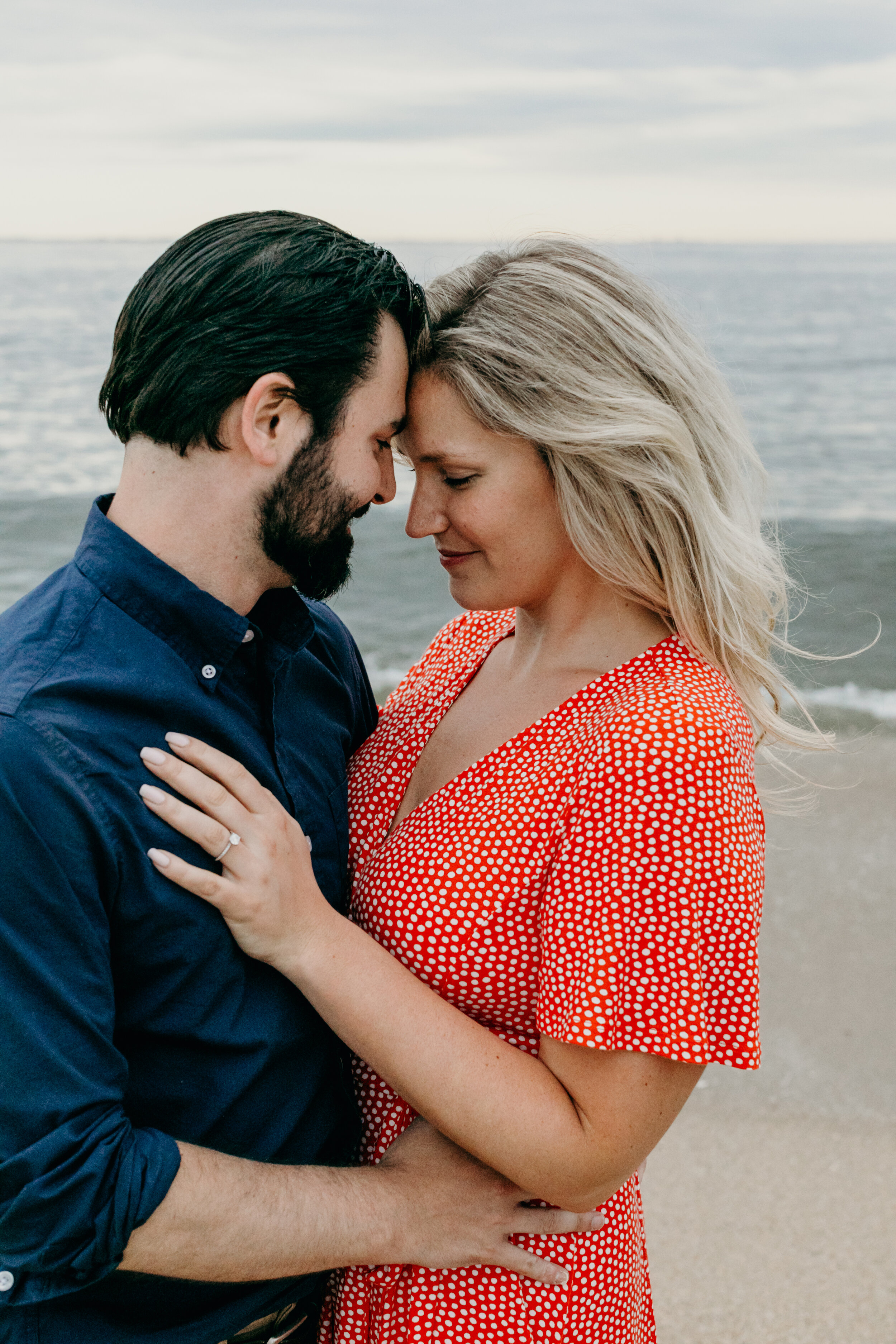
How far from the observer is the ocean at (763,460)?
31.3ft

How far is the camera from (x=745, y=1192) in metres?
3.73

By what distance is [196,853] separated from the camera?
174cm

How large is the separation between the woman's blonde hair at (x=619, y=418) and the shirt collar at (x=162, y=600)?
675 millimetres

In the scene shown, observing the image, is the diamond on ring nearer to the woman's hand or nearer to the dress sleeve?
the woman's hand

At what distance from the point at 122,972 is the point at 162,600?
0.56m

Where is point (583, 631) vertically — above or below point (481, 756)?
above

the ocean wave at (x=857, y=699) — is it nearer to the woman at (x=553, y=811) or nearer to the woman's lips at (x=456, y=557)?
the woman at (x=553, y=811)

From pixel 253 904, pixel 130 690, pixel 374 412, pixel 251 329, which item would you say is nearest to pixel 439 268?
→ pixel 374 412

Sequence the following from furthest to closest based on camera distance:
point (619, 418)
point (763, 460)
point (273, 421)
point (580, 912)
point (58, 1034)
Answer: point (763, 460) → point (619, 418) → point (273, 421) → point (580, 912) → point (58, 1034)

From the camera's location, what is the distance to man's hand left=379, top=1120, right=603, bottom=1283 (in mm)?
1913

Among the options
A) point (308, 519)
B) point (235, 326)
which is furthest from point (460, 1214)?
point (235, 326)

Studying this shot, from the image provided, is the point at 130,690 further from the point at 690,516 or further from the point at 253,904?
the point at 690,516

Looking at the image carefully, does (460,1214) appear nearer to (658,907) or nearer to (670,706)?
(658,907)

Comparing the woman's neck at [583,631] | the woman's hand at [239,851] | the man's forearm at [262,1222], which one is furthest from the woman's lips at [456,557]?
the man's forearm at [262,1222]
